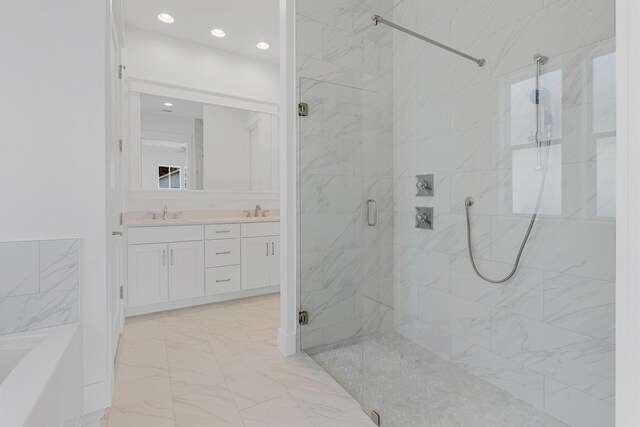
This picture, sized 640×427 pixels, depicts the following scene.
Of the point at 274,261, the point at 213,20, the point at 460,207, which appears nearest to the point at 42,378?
the point at 460,207

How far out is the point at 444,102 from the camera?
219cm

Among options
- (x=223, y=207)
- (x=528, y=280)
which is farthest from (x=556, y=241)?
(x=223, y=207)

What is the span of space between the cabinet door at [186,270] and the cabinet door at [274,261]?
75 centimetres

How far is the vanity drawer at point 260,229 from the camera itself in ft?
11.5

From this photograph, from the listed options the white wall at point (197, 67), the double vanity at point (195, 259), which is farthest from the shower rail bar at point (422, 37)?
the double vanity at point (195, 259)

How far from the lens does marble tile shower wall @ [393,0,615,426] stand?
1472 mm

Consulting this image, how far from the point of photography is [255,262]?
3.57 m

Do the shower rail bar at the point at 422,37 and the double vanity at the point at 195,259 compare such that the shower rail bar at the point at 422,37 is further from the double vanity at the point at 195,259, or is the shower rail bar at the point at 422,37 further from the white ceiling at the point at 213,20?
the double vanity at the point at 195,259

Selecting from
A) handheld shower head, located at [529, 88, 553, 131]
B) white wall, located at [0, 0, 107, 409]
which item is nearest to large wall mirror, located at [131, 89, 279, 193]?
white wall, located at [0, 0, 107, 409]

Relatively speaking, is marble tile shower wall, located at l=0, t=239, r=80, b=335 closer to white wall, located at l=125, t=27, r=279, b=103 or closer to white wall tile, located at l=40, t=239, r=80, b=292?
white wall tile, located at l=40, t=239, r=80, b=292

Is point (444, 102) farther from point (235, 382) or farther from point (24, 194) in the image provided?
point (24, 194)

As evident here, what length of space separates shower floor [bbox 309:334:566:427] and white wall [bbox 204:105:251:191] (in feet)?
7.77

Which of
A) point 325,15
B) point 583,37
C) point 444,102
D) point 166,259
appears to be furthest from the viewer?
Answer: point 166,259

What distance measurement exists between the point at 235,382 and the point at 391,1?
2777 mm
